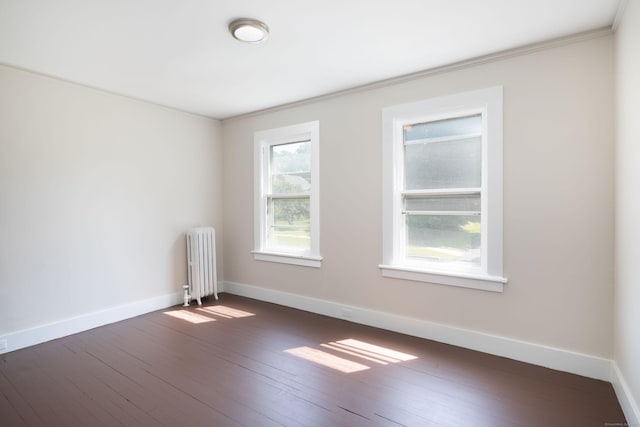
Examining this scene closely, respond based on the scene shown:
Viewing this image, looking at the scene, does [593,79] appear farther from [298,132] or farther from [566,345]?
[298,132]

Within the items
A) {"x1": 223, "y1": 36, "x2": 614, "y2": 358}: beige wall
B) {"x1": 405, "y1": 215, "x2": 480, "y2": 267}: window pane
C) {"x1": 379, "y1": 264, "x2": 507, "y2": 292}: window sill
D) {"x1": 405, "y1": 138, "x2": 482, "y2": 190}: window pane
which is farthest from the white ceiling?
{"x1": 379, "y1": 264, "x2": 507, "y2": 292}: window sill

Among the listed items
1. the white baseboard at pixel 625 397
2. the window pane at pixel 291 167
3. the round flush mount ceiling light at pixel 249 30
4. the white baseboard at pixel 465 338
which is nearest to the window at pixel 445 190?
the white baseboard at pixel 465 338

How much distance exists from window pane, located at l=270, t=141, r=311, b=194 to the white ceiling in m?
0.96

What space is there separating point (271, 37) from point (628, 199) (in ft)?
8.51

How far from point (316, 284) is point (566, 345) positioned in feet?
7.91

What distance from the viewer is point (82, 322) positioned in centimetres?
344

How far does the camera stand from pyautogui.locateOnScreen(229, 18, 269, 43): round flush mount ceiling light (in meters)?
2.29

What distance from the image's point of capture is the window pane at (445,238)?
3.04 meters

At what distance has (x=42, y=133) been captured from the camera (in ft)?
10.5

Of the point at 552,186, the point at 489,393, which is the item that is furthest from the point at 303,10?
the point at 489,393

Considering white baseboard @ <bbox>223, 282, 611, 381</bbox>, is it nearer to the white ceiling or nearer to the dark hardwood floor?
the dark hardwood floor

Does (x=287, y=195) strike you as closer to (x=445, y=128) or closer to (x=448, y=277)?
(x=445, y=128)

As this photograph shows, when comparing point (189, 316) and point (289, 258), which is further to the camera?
point (289, 258)

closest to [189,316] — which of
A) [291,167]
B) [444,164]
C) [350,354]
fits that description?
[350,354]
